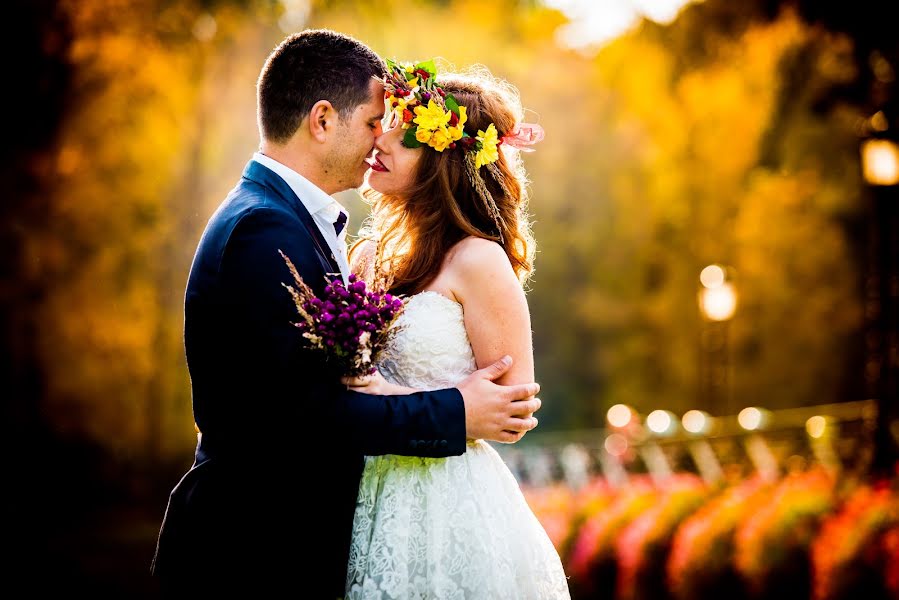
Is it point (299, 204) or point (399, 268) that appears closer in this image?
point (299, 204)

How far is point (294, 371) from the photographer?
129 inches

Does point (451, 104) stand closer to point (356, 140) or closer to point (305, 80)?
point (356, 140)

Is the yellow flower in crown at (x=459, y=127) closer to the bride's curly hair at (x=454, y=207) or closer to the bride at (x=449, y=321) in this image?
the bride at (x=449, y=321)

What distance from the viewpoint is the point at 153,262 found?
72.2 ft

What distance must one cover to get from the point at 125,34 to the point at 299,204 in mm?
16424

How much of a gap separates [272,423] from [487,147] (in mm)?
1365

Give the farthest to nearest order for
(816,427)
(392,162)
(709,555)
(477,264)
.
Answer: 1. (816,427)
2. (709,555)
3. (392,162)
4. (477,264)

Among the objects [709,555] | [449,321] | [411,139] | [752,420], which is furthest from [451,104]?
[752,420]

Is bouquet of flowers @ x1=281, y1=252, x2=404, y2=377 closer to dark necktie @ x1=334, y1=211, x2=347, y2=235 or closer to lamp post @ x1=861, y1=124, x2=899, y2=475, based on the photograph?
dark necktie @ x1=334, y1=211, x2=347, y2=235

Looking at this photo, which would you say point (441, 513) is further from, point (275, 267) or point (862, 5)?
point (862, 5)

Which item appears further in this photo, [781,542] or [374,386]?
[781,542]

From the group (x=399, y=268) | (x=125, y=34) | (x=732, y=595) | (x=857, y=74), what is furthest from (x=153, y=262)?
(x=399, y=268)

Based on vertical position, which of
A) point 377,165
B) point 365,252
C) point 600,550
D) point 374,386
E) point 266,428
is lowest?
point 600,550

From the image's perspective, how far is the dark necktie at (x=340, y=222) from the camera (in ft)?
12.5
